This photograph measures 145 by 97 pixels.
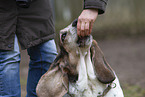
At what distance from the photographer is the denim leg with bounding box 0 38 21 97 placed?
230 cm

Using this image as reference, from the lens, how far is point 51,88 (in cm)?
217

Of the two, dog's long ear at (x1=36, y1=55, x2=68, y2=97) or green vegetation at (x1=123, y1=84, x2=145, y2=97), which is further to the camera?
green vegetation at (x1=123, y1=84, x2=145, y2=97)

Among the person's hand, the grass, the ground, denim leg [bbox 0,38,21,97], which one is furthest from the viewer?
the ground

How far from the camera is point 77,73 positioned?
2.21 metres

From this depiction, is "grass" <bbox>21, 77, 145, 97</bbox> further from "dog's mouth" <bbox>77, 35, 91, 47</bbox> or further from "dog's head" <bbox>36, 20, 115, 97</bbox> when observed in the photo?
"dog's mouth" <bbox>77, 35, 91, 47</bbox>

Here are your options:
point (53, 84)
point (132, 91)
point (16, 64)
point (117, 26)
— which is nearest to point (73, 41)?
point (53, 84)

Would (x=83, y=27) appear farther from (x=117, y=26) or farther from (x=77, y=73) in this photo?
(x=117, y=26)

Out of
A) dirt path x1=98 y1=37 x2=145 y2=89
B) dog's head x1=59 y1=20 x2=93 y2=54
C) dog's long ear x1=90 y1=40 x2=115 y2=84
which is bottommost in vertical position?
dirt path x1=98 y1=37 x2=145 y2=89

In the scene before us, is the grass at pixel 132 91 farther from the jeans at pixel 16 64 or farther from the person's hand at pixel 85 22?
the person's hand at pixel 85 22

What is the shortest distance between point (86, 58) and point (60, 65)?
240mm

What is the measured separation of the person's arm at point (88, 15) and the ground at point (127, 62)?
2.46 metres

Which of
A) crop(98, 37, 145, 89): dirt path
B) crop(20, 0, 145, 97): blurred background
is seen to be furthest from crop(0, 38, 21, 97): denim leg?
crop(20, 0, 145, 97): blurred background

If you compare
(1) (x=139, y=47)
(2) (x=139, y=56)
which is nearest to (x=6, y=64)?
(2) (x=139, y=56)

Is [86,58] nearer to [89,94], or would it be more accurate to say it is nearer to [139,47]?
[89,94]
